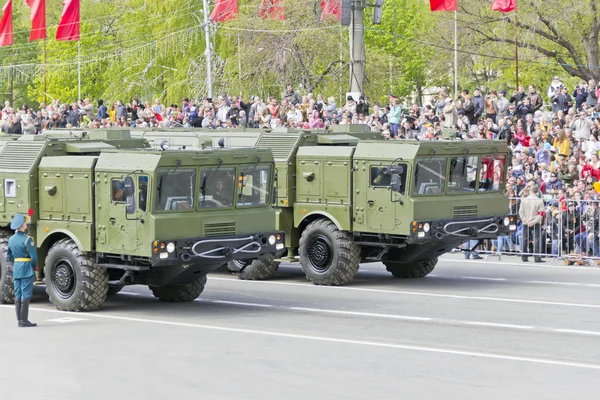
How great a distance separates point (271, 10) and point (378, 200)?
3463 cm

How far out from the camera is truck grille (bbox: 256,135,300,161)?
24.0m

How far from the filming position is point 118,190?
63.7 ft

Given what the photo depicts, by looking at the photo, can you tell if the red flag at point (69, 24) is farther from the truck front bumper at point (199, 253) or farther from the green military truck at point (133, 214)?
the truck front bumper at point (199, 253)

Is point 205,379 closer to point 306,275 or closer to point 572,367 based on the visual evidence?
point 572,367

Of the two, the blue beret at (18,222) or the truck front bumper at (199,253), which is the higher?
the blue beret at (18,222)

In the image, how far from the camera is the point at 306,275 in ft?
77.8

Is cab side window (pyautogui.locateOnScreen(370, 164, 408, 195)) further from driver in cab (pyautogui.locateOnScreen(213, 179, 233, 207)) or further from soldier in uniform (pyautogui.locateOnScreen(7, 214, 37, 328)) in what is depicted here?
soldier in uniform (pyautogui.locateOnScreen(7, 214, 37, 328))

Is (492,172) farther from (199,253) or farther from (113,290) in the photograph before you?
(113,290)

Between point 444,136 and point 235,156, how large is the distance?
611cm

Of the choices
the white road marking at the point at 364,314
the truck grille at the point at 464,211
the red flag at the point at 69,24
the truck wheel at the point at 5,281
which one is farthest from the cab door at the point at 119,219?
the red flag at the point at 69,24

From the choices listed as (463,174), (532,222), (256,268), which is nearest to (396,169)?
(463,174)

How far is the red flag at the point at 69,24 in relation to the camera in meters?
51.2

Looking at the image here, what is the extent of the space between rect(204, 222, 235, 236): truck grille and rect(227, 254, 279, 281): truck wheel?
4297 mm

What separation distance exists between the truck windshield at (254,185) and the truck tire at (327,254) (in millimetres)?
2981
